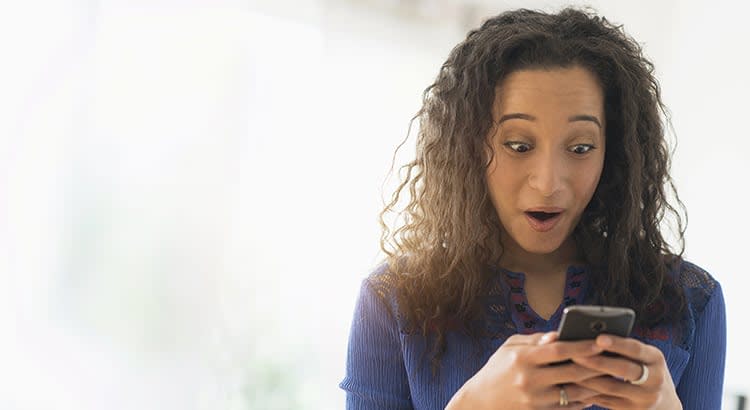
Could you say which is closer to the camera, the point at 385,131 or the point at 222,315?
the point at 222,315

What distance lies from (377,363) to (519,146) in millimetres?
365

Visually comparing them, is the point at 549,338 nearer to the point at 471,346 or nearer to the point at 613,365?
the point at 613,365

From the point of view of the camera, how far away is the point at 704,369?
48.9 inches

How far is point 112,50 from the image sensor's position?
2246 millimetres

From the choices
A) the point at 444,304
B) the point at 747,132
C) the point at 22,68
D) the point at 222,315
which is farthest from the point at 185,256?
the point at 747,132

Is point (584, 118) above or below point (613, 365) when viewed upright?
above

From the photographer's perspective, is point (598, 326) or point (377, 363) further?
point (377, 363)

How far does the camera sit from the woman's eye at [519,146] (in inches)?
45.5

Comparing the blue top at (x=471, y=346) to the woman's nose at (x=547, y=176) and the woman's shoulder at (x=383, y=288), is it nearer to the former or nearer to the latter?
the woman's shoulder at (x=383, y=288)

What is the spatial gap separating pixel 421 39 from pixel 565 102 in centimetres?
174

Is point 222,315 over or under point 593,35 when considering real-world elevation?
under

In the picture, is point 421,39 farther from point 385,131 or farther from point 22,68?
point 22,68

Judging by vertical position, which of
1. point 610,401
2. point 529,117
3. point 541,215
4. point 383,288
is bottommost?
point 610,401

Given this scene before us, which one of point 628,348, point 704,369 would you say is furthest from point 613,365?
point 704,369
